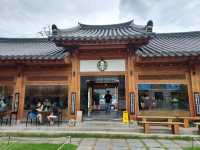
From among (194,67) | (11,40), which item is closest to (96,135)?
(194,67)

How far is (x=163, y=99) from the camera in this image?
10062mm

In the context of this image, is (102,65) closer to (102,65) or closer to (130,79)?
(102,65)

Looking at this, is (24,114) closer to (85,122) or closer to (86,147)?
(85,122)

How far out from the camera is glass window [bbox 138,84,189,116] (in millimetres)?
9953

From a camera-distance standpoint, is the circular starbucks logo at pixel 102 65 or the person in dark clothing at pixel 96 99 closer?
the circular starbucks logo at pixel 102 65

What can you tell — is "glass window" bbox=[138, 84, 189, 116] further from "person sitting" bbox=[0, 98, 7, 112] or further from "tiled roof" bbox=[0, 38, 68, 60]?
"person sitting" bbox=[0, 98, 7, 112]

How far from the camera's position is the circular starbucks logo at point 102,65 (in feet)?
33.6

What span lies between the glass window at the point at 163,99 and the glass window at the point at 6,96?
7.02 m

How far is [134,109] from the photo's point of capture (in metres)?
9.64

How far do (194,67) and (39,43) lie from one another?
1158 centimetres

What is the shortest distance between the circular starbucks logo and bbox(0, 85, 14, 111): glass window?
5013 mm

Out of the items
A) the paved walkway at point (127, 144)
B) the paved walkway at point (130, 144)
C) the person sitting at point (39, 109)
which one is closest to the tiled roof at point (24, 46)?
the person sitting at point (39, 109)

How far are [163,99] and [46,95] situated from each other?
619 centimetres

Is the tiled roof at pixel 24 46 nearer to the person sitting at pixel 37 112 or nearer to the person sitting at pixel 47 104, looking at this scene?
the person sitting at pixel 47 104
